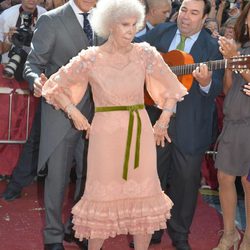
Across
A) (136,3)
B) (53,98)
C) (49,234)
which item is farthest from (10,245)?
(136,3)

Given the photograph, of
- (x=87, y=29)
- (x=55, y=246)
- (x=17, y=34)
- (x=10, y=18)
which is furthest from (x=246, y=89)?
(x=10, y=18)

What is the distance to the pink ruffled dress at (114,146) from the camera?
3561 millimetres

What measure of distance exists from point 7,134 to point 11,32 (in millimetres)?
1020

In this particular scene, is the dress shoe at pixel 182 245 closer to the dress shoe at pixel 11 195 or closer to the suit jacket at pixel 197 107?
the suit jacket at pixel 197 107

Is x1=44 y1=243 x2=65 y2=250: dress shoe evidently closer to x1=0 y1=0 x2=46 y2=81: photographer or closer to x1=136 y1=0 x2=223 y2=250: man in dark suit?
x1=136 y1=0 x2=223 y2=250: man in dark suit

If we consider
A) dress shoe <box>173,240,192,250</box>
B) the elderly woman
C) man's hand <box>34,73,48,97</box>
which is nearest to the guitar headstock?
the elderly woman

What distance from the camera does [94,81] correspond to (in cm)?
357

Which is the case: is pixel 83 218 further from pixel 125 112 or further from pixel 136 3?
pixel 136 3

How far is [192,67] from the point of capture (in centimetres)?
404

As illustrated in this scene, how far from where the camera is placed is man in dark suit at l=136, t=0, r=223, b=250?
4266mm

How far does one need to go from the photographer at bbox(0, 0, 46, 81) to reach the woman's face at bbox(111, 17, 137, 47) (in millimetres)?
2180

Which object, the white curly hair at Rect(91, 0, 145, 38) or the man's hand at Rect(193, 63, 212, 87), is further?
the man's hand at Rect(193, 63, 212, 87)

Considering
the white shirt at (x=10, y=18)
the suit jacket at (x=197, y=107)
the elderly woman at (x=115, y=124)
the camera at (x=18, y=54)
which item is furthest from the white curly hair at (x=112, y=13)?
the white shirt at (x=10, y=18)

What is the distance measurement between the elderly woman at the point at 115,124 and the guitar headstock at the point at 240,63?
19.5 inches
